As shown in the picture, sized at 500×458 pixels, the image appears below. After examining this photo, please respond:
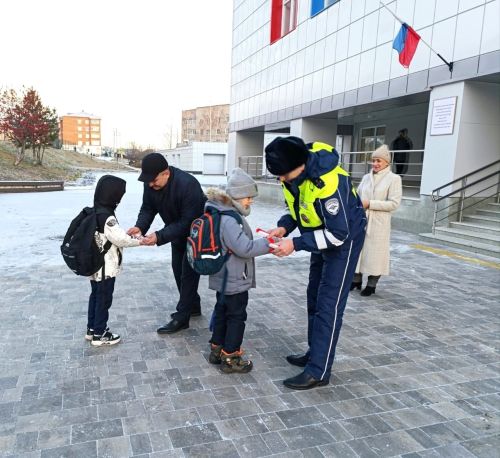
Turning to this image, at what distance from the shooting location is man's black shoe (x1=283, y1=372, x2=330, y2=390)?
3.00 m

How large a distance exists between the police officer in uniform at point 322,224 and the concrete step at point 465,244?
602 centimetres

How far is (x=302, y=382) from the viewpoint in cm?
301

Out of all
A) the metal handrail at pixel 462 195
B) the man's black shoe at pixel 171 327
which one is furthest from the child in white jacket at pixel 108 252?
the metal handrail at pixel 462 195

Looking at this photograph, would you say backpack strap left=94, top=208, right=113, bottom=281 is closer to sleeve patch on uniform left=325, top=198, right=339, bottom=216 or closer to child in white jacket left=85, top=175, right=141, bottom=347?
child in white jacket left=85, top=175, right=141, bottom=347

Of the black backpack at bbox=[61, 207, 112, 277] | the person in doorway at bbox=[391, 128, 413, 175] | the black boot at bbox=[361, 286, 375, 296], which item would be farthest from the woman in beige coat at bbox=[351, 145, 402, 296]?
the person in doorway at bbox=[391, 128, 413, 175]

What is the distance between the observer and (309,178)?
2670 millimetres

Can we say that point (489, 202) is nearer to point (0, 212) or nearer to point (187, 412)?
point (187, 412)

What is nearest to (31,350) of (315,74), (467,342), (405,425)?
(405,425)

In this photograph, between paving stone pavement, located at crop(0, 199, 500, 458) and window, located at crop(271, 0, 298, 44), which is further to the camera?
window, located at crop(271, 0, 298, 44)

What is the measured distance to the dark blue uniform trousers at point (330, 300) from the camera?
113 inches

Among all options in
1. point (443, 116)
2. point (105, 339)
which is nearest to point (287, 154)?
point (105, 339)

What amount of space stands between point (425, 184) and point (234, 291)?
8.54 meters

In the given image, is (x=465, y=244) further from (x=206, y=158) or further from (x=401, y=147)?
(x=206, y=158)

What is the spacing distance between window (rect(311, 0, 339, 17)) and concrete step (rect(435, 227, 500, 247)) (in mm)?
9115
